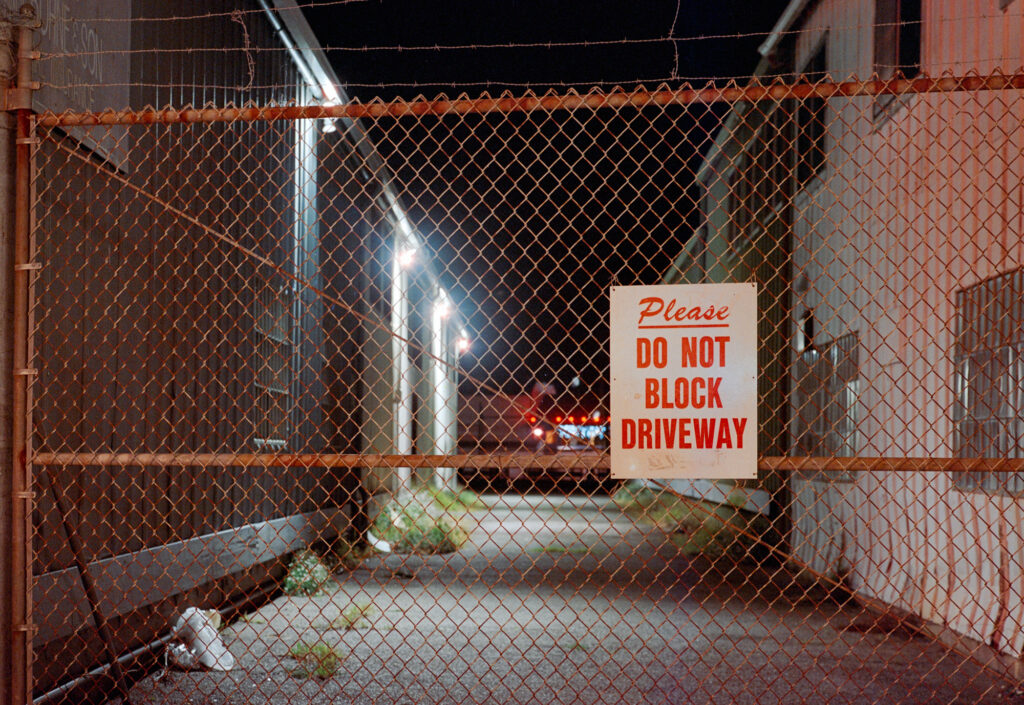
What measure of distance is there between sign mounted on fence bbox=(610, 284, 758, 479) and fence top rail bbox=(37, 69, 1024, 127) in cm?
82

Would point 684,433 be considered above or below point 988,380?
below

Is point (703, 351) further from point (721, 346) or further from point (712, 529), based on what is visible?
point (712, 529)

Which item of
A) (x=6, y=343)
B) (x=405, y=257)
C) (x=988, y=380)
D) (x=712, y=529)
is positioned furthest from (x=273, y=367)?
(x=405, y=257)

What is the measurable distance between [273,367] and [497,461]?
624cm

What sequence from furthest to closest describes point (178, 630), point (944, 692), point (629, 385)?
1. point (178, 630)
2. point (944, 692)
3. point (629, 385)

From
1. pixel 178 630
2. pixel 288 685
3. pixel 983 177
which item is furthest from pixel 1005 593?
pixel 178 630

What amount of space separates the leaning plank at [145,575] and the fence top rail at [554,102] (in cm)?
233

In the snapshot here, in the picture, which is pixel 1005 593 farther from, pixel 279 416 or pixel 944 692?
pixel 279 416

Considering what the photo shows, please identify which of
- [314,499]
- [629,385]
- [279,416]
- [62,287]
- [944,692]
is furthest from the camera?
[314,499]

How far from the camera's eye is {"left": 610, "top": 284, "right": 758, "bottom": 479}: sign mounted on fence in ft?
13.4

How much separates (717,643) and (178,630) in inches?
162

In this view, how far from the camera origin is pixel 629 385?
411 cm

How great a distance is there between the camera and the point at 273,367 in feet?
32.7

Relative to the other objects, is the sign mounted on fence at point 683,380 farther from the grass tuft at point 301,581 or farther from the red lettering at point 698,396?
the grass tuft at point 301,581
